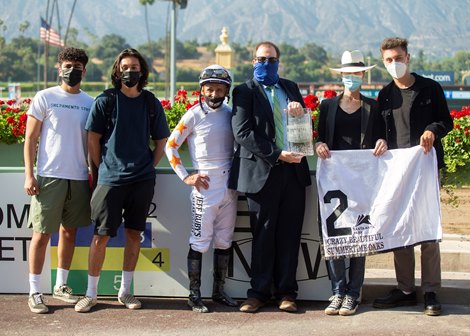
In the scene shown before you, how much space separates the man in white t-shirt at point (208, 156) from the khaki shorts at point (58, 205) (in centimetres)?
80

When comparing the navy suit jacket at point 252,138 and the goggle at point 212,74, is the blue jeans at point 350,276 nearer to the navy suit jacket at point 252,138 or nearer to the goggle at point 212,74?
the navy suit jacket at point 252,138

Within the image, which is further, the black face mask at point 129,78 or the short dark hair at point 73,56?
the short dark hair at point 73,56


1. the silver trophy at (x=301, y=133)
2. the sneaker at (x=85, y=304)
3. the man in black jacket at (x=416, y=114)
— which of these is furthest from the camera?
the sneaker at (x=85, y=304)

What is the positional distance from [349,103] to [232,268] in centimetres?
170

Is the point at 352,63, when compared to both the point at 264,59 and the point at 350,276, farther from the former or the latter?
the point at 350,276

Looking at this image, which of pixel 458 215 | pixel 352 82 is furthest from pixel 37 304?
pixel 458 215

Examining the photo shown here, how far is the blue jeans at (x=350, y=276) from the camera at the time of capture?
6.84 metres

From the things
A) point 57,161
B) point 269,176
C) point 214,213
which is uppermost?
point 57,161

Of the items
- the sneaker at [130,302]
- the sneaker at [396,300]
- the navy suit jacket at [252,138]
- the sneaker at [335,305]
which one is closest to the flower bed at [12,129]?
the sneaker at [130,302]

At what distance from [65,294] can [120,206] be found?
3.17ft

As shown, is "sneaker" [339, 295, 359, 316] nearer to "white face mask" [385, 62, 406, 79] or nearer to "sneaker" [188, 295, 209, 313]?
"sneaker" [188, 295, 209, 313]

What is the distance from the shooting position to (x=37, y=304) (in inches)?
272

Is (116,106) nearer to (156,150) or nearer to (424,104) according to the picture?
(156,150)

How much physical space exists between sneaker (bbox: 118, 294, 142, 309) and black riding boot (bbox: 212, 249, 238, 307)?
0.64 m
